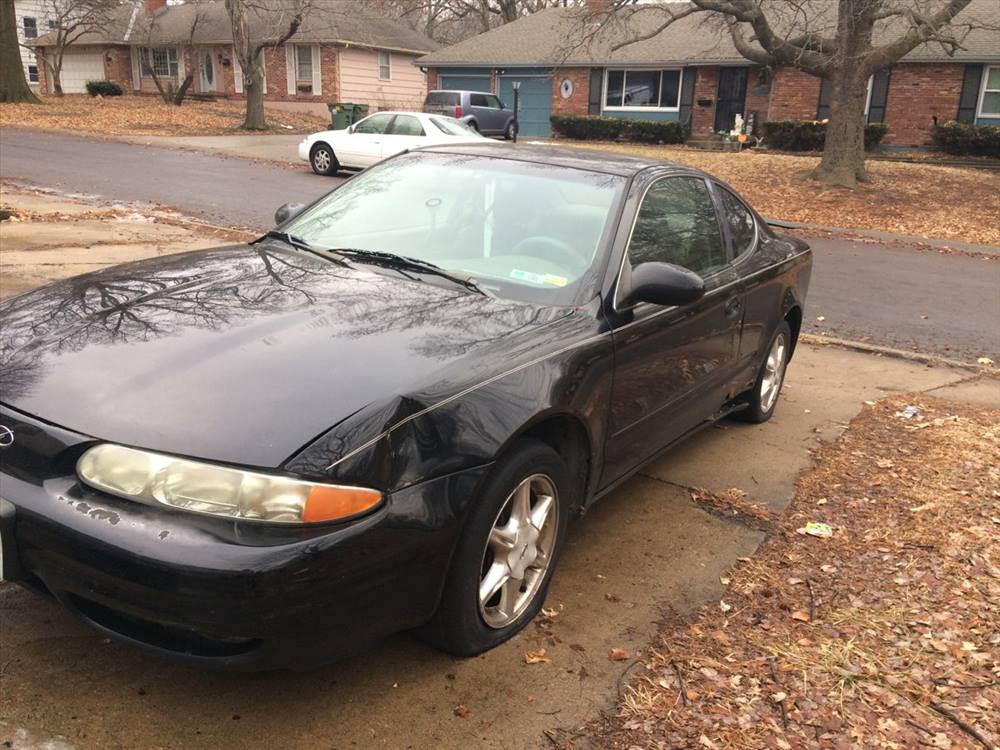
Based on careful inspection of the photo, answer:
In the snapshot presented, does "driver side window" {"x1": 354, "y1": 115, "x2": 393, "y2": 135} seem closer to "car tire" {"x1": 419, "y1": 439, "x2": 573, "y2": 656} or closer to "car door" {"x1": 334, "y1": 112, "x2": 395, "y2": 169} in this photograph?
"car door" {"x1": 334, "y1": 112, "x2": 395, "y2": 169}

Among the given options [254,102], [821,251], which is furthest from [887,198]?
[254,102]

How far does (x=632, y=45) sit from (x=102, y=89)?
2372cm

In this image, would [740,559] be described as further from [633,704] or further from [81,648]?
[81,648]

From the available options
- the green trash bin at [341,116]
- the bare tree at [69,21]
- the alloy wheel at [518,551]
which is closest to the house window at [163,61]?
the bare tree at [69,21]

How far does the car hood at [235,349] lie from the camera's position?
2.37m

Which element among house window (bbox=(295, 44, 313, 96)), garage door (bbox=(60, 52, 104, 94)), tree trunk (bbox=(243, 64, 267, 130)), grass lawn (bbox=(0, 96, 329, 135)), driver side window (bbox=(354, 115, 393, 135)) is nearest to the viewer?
driver side window (bbox=(354, 115, 393, 135))

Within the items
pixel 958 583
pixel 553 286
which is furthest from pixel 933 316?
pixel 553 286

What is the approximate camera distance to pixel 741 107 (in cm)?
2934

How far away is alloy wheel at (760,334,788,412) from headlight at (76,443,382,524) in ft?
12.2

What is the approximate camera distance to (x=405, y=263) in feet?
11.9

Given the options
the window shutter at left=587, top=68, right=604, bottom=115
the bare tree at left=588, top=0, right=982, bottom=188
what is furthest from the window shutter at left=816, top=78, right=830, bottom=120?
the bare tree at left=588, top=0, right=982, bottom=188

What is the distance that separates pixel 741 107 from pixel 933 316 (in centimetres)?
2201

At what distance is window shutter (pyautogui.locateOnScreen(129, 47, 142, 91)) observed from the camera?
144 ft

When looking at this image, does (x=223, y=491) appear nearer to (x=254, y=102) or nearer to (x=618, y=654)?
(x=618, y=654)
